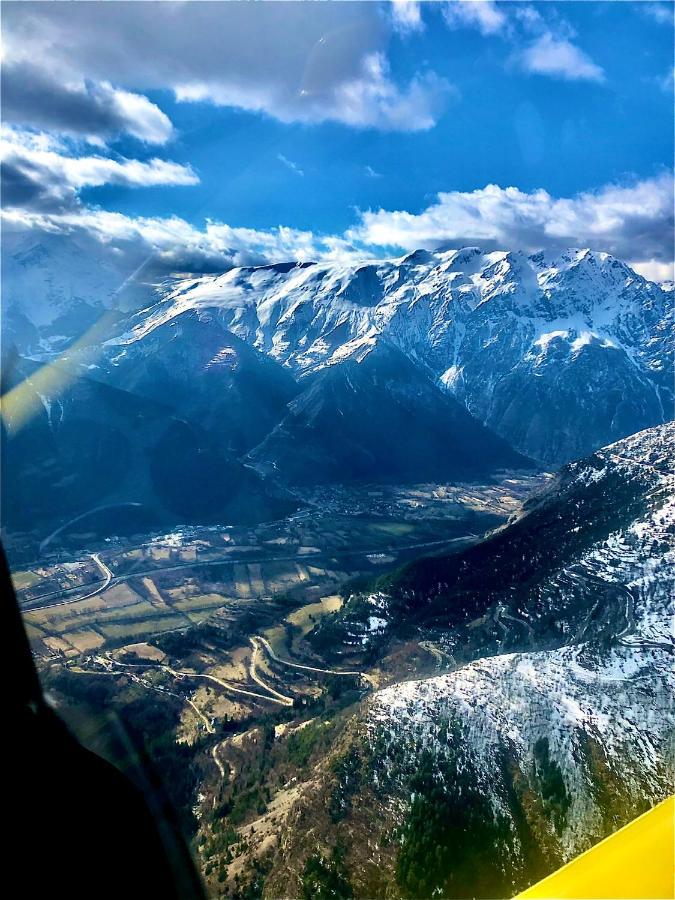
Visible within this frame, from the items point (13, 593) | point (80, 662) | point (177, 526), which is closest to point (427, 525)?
point (177, 526)

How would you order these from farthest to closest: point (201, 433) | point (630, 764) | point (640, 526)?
point (201, 433)
point (640, 526)
point (630, 764)

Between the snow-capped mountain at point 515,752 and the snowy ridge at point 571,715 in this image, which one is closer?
the snow-capped mountain at point 515,752

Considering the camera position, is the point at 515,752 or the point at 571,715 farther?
the point at 571,715

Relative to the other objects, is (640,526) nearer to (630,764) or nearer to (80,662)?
(630,764)

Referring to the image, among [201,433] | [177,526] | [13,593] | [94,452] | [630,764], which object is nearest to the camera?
[13,593]

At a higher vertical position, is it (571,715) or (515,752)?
(571,715)

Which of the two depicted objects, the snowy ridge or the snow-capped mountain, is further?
the snowy ridge

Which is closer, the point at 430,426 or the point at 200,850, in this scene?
the point at 200,850

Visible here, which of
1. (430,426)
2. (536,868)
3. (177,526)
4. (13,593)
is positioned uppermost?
(430,426)
